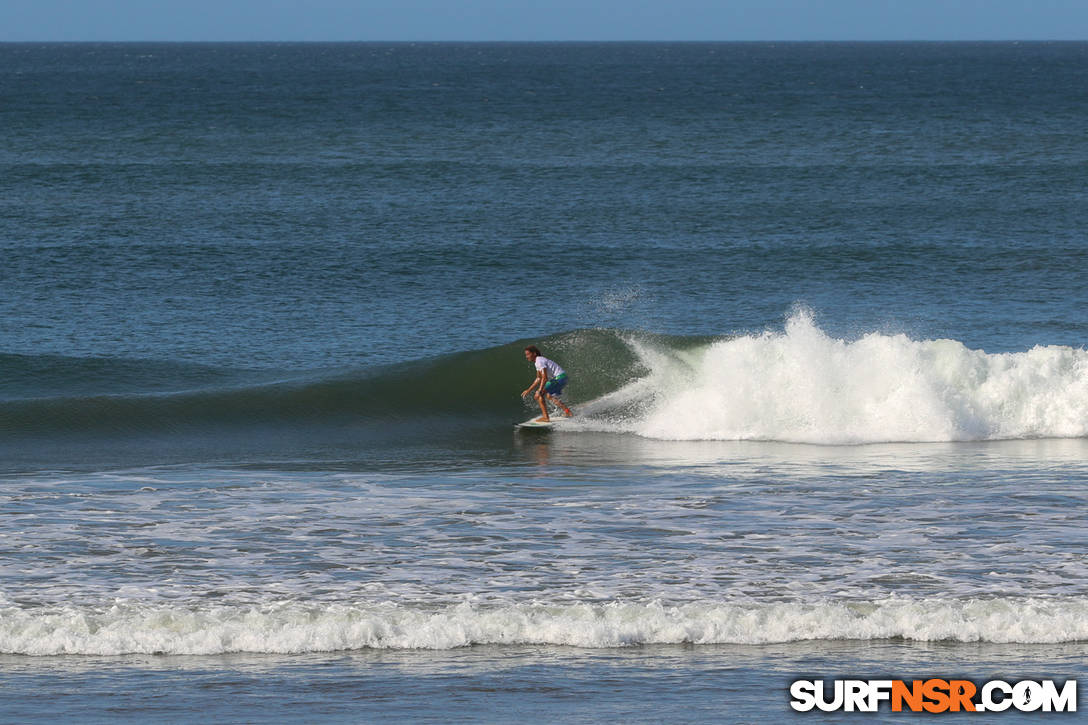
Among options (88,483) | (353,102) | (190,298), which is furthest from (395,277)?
(353,102)

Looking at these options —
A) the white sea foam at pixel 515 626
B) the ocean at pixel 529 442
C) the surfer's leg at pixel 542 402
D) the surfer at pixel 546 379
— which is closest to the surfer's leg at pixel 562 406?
the surfer at pixel 546 379

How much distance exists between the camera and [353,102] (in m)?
Answer: 87.2

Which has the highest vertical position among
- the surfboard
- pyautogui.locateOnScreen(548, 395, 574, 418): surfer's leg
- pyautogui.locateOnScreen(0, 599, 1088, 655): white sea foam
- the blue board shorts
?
the blue board shorts

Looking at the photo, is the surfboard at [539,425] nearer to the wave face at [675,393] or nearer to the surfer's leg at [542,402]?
the surfer's leg at [542,402]

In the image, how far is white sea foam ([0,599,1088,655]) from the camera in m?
9.25

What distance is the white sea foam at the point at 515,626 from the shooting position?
30.3 ft

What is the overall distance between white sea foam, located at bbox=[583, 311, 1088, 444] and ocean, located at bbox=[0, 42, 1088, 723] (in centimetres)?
5

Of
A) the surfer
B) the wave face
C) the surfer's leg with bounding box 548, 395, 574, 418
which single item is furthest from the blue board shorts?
the wave face

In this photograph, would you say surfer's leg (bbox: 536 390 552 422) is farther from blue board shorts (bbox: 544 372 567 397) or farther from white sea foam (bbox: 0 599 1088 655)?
white sea foam (bbox: 0 599 1088 655)

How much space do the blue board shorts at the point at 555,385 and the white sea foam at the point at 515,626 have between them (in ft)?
29.3

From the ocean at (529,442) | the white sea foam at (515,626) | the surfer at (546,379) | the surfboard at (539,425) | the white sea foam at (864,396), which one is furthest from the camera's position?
the surfboard at (539,425)

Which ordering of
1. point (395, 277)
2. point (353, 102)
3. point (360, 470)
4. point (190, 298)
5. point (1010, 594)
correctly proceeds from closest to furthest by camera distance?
point (1010, 594) → point (360, 470) → point (190, 298) → point (395, 277) → point (353, 102)

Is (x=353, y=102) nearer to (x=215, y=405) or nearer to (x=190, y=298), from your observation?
(x=190, y=298)

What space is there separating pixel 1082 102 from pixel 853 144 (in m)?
37.6
